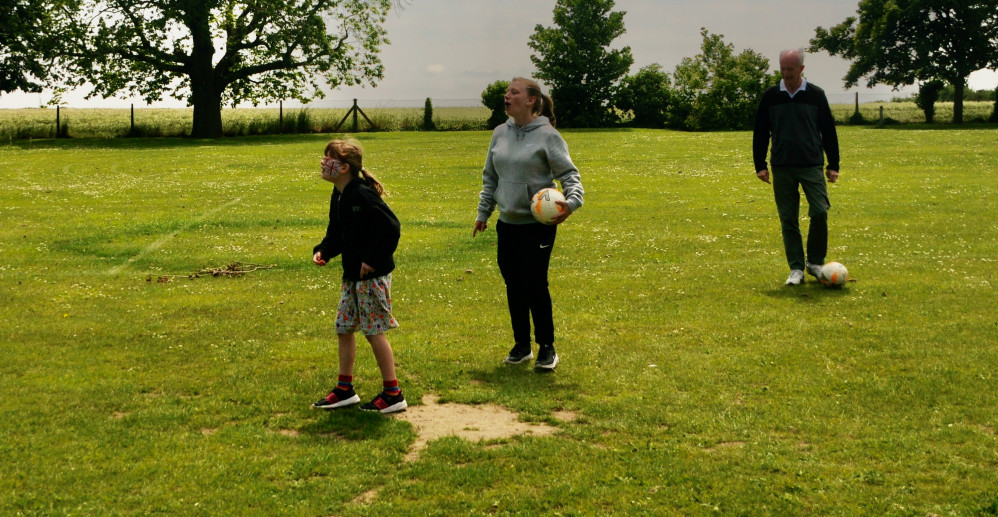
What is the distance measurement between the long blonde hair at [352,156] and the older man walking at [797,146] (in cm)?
558

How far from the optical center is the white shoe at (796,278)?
11398mm

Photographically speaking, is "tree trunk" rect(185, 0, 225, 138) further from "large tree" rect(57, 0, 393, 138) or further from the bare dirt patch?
the bare dirt patch

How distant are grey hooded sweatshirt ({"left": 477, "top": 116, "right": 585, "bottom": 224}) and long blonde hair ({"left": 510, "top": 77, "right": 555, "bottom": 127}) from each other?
0.27 feet

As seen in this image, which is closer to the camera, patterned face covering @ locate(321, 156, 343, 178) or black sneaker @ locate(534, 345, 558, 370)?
patterned face covering @ locate(321, 156, 343, 178)

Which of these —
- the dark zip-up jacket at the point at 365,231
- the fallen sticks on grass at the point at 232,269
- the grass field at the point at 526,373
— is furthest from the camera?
the fallen sticks on grass at the point at 232,269

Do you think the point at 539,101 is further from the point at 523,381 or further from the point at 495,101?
the point at 495,101

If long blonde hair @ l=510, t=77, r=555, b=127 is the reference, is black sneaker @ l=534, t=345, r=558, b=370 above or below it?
below

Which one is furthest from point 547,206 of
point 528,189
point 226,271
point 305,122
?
point 305,122

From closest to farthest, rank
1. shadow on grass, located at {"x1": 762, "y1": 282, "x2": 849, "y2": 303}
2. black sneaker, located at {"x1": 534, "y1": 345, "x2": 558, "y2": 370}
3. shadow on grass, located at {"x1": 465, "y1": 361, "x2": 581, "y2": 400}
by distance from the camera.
A: shadow on grass, located at {"x1": 465, "y1": 361, "x2": 581, "y2": 400} → black sneaker, located at {"x1": 534, "y1": 345, "x2": 558, "y2": 370} → shadow on grass, located at {"x1": 762, "y1": 282, "x2": 849, "y2": 303}

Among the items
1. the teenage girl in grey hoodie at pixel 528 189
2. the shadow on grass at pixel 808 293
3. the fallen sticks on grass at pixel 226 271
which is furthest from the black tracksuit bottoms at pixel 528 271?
the fallen sticks on grass at pixel 226 271

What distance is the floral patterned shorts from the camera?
21.9 feet

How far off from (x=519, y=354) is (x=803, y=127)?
4.94 meters

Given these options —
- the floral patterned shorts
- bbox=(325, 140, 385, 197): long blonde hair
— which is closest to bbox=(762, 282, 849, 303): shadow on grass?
the floral patterned shorts

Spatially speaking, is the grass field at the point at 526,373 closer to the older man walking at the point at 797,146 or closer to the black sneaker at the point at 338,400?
the black sneaker at the point at 338,400
